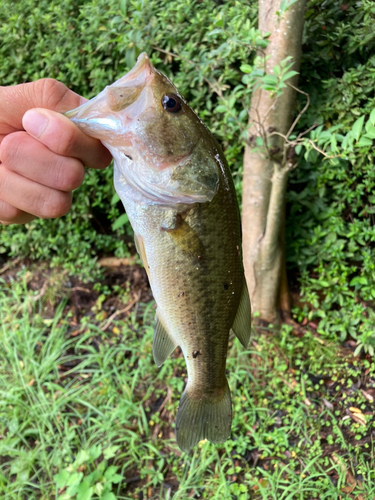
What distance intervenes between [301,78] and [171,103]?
1.73 m

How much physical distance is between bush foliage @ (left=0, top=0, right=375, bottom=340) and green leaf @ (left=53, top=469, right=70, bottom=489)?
200cm

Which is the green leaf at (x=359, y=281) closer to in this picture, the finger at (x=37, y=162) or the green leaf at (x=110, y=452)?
the green leaf at (x=110, y=452)

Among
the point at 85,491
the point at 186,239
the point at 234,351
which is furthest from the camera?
the point at 234,351

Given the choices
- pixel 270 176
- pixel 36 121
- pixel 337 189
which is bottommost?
pixel 337 189

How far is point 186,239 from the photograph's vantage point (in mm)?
1162

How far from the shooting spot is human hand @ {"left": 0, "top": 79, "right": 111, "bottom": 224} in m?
1.08

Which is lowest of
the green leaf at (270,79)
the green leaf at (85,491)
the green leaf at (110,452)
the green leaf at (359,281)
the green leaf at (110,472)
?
the green leaf at (110,472)

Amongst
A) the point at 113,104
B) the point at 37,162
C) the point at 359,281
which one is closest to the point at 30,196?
the point at 37,162

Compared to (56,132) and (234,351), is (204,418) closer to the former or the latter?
(56,132)

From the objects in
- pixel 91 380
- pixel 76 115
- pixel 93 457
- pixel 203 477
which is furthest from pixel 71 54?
pixel 203 477

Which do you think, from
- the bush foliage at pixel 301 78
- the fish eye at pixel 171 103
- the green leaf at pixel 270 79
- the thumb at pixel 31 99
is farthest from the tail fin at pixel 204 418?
the green leaf at pixel 270 79

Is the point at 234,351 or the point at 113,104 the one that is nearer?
the point at 113,104

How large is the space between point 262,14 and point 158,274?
186cm

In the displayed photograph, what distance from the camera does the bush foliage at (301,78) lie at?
7.22 feet
